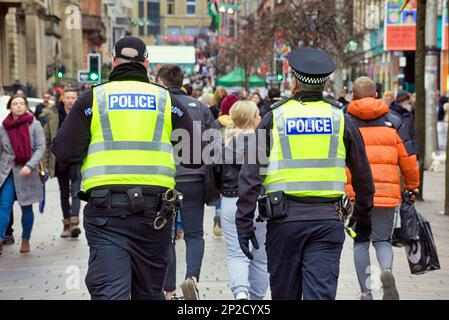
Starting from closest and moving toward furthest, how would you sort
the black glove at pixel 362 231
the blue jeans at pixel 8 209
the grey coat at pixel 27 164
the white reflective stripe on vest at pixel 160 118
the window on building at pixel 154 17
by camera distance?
the white reflective stripe on vest at pixel 160 118
the black glove at pixel 362 231
the blue jeans at pixel 8 209
the grey coat at pixel 27 164
the window on building at pixel 154 17

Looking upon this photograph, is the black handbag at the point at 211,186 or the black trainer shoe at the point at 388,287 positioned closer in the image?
the black trainer shoe at the point at 388,287

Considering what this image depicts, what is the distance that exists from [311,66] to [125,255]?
4.89 ft

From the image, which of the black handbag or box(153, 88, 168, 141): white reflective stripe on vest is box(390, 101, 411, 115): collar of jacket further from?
box(153, 88, 168, 141): white reflective stripe on vest

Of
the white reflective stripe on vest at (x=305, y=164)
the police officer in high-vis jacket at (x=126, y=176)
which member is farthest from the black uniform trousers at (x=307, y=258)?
the police officer in high-vis jacket at (x=126, y=176)

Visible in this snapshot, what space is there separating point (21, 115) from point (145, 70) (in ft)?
19.6

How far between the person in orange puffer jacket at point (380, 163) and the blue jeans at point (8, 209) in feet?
15.1

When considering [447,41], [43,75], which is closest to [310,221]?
[447,41]

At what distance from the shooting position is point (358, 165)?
635 cm

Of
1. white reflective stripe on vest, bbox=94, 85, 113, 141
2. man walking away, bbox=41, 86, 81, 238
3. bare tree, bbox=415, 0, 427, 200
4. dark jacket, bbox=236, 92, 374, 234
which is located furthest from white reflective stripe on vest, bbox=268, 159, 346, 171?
bare tree, bbox=415, 0, 427, 200

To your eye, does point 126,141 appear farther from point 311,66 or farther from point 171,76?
point 171,76

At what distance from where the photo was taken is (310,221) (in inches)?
238

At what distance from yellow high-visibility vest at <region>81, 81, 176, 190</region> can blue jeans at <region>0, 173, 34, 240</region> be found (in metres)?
5.90

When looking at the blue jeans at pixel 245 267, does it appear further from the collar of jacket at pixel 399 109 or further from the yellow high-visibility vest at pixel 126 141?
the collar of jacket at pixel 399 109

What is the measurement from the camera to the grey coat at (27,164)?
39.1 ft
